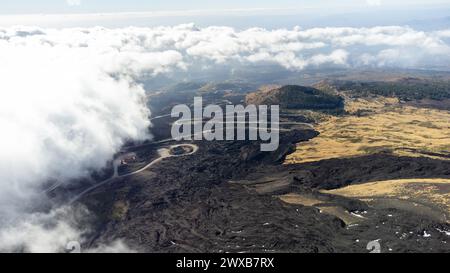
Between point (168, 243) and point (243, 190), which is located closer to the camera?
point (168, 243)

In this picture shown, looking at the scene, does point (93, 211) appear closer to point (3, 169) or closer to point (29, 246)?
point (29, 246)

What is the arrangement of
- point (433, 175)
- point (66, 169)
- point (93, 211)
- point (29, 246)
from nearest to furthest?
point (29, 246) < point (93, 211) < point (433, 175) < point (66, 169)

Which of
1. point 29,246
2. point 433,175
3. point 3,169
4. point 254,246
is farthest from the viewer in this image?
point 3,169

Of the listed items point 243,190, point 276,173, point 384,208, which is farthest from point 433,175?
point 243,190

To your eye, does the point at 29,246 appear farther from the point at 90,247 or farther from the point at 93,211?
the point at 93,211

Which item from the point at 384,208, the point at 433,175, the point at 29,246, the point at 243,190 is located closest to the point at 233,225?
the point at 243,190

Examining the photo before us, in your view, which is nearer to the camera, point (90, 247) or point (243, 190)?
point (90, 247)
